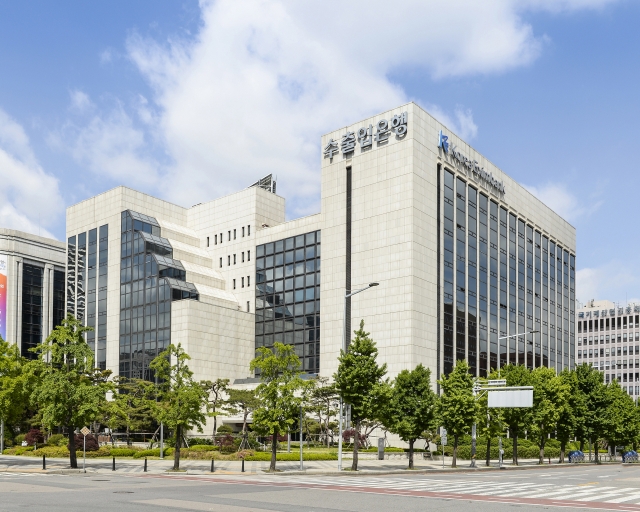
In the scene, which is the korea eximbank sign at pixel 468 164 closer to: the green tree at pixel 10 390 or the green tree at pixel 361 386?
the green tree at pixel 361 386

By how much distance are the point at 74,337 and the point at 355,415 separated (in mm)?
21609

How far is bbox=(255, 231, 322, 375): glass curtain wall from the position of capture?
91688mm

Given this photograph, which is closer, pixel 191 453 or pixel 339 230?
pixel 191 453

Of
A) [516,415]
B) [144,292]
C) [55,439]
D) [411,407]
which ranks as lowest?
[55,439]

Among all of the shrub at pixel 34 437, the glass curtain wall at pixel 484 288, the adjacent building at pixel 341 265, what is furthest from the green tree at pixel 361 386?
the shrub at pixel 34 437

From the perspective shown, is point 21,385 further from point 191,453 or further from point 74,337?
point 191,453

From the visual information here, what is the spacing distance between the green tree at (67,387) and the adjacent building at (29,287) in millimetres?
81356

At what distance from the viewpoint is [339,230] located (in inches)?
3499

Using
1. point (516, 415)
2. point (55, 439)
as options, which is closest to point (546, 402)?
point (516, 415)

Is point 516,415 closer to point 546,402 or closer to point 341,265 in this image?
point 546,402

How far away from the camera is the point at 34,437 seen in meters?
79.3

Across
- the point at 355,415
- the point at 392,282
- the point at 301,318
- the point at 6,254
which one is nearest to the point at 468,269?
the point at 392,282

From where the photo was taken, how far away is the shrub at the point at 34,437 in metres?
79.2

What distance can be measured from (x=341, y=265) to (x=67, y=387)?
143 ft
